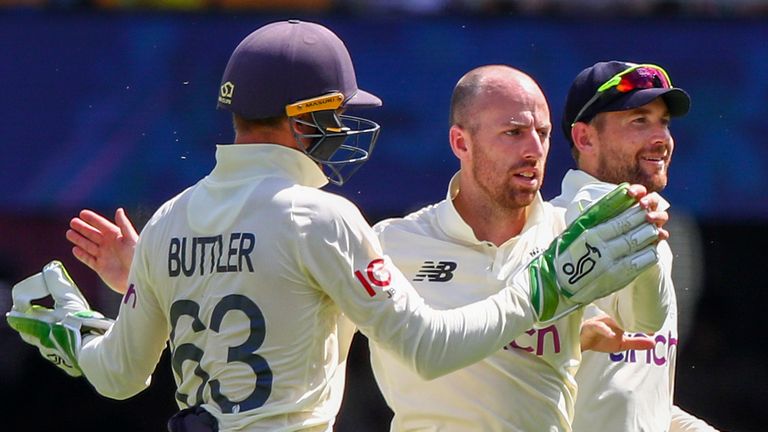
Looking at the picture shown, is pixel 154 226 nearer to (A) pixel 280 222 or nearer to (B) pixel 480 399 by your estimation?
(A) pixel 280 222

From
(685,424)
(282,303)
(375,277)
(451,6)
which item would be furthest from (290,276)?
(451,6)

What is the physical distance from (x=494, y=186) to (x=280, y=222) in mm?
936

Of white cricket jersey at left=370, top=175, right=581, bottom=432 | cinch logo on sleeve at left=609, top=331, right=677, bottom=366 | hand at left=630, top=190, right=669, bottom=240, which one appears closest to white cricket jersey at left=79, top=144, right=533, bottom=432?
hand at left=630, top=190, right=669, bottom=240

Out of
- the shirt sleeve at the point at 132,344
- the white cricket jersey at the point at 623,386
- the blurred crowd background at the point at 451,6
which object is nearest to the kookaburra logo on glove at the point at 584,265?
the white cricket jersey at the point at 623,386

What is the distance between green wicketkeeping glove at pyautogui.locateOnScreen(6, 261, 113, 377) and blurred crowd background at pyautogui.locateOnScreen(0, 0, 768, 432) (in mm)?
3575

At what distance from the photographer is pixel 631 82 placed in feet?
15.3

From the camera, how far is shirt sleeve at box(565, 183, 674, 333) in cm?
383

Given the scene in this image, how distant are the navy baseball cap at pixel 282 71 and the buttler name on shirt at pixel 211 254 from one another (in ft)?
1.02

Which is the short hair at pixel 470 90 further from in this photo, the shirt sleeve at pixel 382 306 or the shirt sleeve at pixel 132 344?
the shirt sleeve at pixel 132 344

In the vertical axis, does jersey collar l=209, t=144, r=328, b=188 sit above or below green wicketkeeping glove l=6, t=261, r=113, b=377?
above

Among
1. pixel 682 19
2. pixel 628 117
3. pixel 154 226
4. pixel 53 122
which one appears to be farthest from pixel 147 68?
pixel 154 226

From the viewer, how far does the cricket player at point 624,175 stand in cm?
441

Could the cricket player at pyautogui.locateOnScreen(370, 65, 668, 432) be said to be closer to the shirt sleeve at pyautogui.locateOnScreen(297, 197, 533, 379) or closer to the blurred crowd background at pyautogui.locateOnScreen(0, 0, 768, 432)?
the shirt sleeve at pyautogui.locateOnScreen(297, 197, 533, 379)

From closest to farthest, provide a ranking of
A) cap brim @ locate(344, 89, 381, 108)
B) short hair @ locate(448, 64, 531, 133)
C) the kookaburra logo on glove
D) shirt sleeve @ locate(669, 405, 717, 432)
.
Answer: the kookaburra logo on glove, cap brim @ locate(344, 89, 381, 108), short hair @ locate(448, 64, 531, 133), shirt sleeve @ locate(669, 405, 717, 432)
